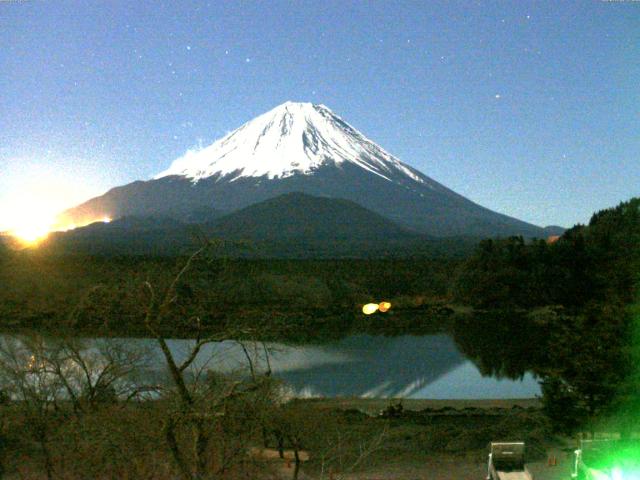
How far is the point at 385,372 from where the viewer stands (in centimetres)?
3047

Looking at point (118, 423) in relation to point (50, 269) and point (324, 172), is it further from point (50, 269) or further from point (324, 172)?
point (324, 172)

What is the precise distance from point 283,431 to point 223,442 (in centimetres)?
266

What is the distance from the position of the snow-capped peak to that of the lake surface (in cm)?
13777

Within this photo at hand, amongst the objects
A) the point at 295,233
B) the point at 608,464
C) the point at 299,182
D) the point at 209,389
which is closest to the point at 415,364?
the point at 209,389

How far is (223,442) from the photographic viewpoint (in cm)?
840

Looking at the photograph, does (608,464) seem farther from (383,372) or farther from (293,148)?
(293,148)

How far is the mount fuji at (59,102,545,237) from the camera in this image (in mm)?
158000

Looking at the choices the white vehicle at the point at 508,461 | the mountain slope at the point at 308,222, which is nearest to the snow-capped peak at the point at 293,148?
the mountain slope at the point at 308,222

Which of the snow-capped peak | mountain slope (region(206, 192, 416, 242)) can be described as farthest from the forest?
the snow-capped peak

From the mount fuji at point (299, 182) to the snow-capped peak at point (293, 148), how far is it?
0.23 metres

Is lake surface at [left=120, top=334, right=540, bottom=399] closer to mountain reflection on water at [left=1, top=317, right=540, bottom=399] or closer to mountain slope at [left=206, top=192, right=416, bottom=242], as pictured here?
mountain reflection on water at [left=1, top=317, right=540, bottom=399]

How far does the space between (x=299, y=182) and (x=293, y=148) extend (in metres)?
12.3

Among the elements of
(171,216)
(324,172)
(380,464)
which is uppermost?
(324,172)

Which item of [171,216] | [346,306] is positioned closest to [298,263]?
[346,306]
